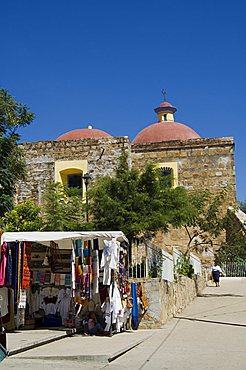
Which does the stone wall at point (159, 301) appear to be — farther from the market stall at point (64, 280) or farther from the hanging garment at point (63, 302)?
the hanging garment at point (63, 302)

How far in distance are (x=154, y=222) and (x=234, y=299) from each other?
19.1 feet

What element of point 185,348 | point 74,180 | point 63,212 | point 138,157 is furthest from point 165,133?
point 185,348

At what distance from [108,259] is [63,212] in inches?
327

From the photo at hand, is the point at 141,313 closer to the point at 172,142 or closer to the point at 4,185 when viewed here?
the point at 4,185

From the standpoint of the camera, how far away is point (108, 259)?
11797mm

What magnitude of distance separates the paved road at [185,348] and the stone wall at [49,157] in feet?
36.3

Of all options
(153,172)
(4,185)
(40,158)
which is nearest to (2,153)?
(4,185)

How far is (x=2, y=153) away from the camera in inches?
Answer: 722

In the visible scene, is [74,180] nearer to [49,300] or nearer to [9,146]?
[9,146]

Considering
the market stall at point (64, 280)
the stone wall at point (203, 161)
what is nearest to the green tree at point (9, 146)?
the market stall at point (64, 280)

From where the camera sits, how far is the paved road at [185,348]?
7.50m

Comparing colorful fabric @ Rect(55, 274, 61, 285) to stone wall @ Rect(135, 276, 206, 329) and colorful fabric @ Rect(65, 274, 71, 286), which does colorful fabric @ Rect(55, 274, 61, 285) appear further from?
stone wall @ Rect(135, 276, 206, 329)

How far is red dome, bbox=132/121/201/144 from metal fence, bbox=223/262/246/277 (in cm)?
840

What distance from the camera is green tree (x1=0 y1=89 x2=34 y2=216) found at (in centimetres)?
1723
